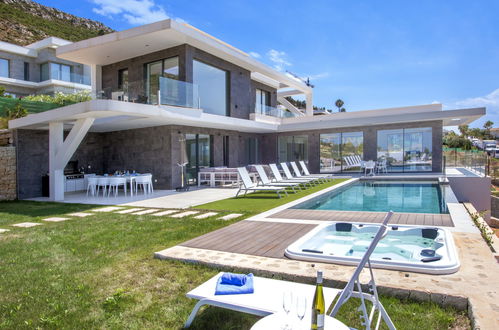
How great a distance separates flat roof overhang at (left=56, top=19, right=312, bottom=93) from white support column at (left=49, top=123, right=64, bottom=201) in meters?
4.35

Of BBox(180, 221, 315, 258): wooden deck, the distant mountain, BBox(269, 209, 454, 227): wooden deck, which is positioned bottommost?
BBox(180, 221, 315, 258): wooden deck

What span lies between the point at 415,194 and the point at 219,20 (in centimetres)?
1767

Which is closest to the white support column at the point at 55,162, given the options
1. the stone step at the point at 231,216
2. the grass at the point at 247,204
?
the grass at the point at 247,204

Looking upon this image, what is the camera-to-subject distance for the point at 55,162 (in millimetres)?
11578

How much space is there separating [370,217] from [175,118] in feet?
26.0

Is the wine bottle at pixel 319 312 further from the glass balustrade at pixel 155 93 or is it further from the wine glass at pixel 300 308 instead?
the glass balustrade at pixel 155 93

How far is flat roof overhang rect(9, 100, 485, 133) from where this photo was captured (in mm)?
10297

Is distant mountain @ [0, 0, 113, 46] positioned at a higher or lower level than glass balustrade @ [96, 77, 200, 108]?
higher

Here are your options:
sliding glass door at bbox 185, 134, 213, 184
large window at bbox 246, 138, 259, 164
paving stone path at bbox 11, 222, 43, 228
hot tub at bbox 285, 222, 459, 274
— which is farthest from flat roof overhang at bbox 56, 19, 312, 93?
hot tub at bbox 285, 222, 459, 274

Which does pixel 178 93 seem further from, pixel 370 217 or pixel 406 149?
pixel 406 149

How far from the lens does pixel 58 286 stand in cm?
381

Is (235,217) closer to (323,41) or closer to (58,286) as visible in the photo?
(58,286)

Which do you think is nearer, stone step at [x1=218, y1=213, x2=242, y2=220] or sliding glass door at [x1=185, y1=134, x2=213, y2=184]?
stone step at [x1=218, y1=213, x2=242, y2=220]

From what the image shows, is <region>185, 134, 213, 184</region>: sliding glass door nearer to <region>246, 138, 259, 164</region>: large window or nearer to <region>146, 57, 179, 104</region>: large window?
<region>146, 57, 179, 104</region>: large window
